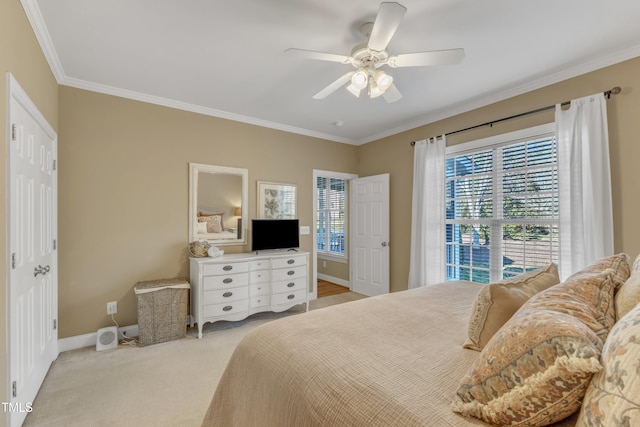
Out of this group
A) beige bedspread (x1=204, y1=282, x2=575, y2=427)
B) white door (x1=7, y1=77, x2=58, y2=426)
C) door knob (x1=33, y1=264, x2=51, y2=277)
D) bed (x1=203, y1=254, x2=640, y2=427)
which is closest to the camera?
bed (x1=203, y1=254, x2=640, y2=427)

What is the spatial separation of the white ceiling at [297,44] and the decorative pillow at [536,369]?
195 cm

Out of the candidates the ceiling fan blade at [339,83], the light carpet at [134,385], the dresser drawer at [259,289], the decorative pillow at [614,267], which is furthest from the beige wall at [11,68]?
the decorative pillow at [614,267]

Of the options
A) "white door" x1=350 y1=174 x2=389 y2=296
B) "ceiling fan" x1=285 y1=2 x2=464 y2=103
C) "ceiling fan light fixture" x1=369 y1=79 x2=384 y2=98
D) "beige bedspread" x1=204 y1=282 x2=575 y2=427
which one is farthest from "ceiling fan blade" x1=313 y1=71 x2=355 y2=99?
"white door" x1=350 y1=174 x2=389 y2=296

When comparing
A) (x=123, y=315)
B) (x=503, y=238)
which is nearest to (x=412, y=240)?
(x=503, y=238)

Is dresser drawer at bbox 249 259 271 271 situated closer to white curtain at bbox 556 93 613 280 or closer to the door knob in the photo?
the door knob

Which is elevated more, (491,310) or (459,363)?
(491,310)

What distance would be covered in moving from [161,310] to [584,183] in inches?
166

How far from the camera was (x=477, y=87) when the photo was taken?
9.98 ft

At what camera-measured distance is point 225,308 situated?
3283 mm

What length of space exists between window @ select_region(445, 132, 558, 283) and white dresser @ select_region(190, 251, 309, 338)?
6.68ft

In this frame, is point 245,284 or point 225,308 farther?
point 245,284

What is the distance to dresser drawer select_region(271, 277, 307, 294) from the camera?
3679 millimetres

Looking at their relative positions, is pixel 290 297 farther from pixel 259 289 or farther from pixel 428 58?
pixel 428 58

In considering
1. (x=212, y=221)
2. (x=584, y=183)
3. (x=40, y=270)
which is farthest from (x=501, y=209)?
(x=40, y=270)
